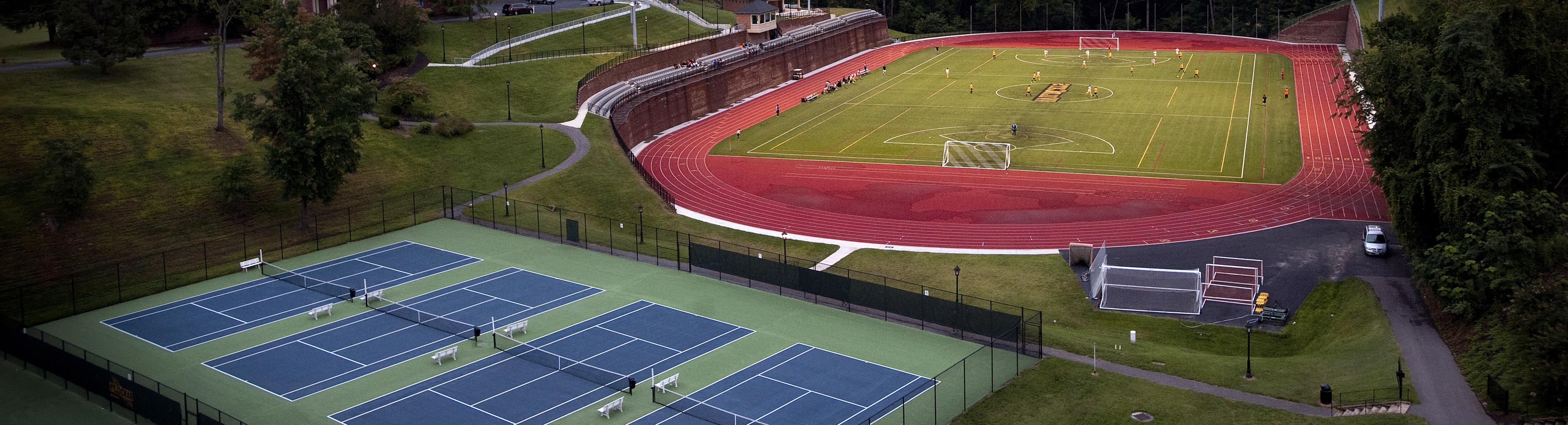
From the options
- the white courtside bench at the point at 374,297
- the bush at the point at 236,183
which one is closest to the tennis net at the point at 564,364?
the white courtside bench at the point at 374,297

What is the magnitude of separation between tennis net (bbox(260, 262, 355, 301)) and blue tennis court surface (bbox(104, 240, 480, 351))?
27 cm

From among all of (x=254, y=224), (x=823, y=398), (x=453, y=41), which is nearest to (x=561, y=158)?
(x=254, y=224)

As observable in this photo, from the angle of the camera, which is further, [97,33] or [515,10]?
[515,10]

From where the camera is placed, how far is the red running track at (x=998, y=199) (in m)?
59.2

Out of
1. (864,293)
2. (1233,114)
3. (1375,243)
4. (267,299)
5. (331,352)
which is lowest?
(331,352)

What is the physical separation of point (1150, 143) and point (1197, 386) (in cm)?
4750

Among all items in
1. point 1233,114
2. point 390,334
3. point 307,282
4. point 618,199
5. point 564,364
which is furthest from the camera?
point 1233,114

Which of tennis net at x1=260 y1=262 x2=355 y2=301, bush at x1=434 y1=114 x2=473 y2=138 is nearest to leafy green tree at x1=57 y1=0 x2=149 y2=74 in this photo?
bush at x1=434 y1=114 x2=473 y2=138

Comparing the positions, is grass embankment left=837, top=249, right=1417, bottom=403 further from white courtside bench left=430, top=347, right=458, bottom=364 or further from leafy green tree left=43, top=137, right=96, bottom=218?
leafy green tree left=43, top=137, right=96, bottom=218

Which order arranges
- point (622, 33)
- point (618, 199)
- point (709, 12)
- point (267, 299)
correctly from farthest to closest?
point (709, 12) → point (622, 33) → point (618, 199) → point (267, 299)

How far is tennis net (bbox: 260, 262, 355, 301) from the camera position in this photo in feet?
160

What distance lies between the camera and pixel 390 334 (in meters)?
43.7


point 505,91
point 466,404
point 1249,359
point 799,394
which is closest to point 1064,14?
point 505,91

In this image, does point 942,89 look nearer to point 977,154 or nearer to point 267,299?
point 977,154
